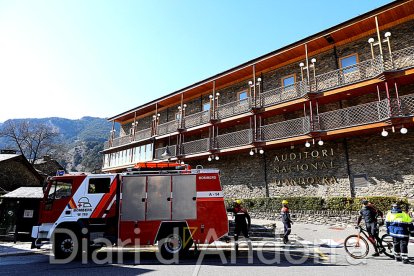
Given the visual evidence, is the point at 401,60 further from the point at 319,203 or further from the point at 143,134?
the point at 143,134

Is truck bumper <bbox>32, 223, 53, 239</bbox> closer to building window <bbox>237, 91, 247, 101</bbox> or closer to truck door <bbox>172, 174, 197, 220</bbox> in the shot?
truck door <bbox>172, 174, 197, 220</bbox>

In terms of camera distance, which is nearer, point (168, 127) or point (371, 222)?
point (371, 222)

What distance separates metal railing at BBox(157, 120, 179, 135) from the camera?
28.2 metres

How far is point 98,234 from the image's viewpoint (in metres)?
8.93

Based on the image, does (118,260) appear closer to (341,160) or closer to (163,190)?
(163,190)

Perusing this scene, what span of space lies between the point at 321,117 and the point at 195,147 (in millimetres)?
11756

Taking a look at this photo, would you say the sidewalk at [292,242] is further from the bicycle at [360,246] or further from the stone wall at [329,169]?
the stone wall at [329,169]

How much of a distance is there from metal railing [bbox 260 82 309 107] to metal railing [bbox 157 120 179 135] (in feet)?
33.3

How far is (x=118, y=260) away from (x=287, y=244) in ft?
22.0

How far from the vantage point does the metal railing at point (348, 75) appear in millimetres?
16578

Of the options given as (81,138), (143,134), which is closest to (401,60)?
(143,134)

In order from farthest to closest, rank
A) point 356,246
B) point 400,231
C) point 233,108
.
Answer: point 233,108 < point 356,246 < point 400,231

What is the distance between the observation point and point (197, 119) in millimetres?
26703

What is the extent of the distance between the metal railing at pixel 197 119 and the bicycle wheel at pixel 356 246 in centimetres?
1791
